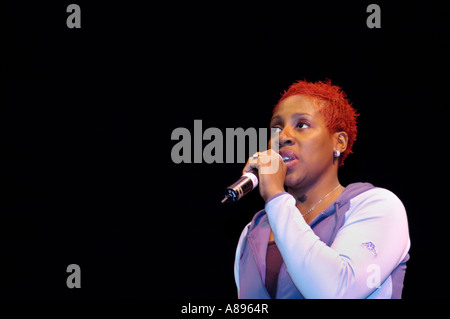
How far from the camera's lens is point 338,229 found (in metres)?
1.41

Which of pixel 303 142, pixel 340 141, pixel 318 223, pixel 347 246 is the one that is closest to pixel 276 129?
pixel 303 142

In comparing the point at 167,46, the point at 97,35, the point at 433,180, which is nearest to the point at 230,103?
the point at 167,46

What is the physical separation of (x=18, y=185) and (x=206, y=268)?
3.63 feet

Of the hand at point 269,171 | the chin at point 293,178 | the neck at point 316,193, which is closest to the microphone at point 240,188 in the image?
the hand at point 269,171

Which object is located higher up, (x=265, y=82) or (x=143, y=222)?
(x=265, y=82)

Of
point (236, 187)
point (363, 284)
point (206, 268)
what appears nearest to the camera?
point (363, 284)

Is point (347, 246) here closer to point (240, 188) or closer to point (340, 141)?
point (240, 188)

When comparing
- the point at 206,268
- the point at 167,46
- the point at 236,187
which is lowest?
the point at 206,268

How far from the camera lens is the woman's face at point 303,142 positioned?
5.20ft

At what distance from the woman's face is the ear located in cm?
2

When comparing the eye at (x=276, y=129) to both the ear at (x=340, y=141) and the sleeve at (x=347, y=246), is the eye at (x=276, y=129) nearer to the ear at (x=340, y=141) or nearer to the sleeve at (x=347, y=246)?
the ear at (x=340, y=141)

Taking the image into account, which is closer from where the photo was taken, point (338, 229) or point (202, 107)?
point (338, 229)

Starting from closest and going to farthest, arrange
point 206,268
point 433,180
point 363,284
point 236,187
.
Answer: point 363,284 < point 236,187 < point 433,180 < point 206,268
